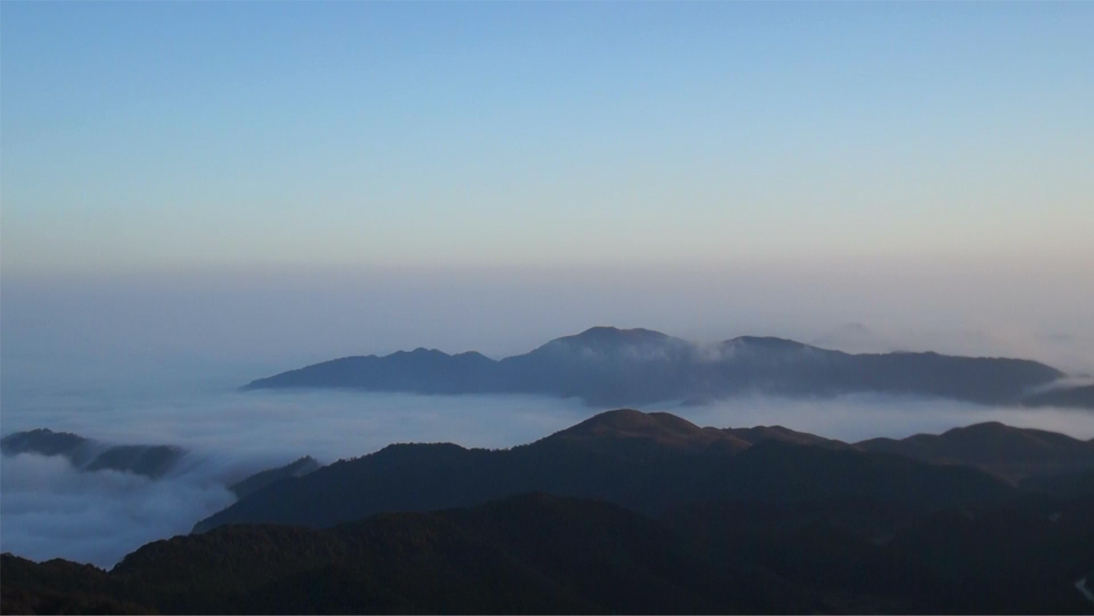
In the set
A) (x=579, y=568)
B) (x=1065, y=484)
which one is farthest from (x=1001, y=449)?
(x=579, y=568)

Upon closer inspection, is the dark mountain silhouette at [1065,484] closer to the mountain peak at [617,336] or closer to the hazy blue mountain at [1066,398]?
the hazy blue mountain at [1066,398]

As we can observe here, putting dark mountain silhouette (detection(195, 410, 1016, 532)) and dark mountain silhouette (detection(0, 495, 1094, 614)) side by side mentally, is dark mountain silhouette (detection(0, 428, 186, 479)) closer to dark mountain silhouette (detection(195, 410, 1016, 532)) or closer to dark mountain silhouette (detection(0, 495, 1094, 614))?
dark mountain silhouette (detection(195, 410, 1016, 532))

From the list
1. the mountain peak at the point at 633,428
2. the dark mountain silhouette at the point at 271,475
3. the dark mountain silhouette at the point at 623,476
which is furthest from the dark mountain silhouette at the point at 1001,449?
the dark mountain silhouette at the point at 271,475

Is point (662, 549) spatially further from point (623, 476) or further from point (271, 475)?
point (271, 475)

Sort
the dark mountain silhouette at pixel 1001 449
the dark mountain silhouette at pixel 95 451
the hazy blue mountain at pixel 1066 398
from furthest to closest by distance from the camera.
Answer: the dark mountain silhouette at pixel 95 451 → the hazy blue mountain at pixel 1066 398 → the dark mountain silhouette at pixel 1001 449

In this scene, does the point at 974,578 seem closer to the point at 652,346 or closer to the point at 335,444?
the point at 335,444

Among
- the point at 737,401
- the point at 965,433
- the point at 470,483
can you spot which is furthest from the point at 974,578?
the point at 737,401
